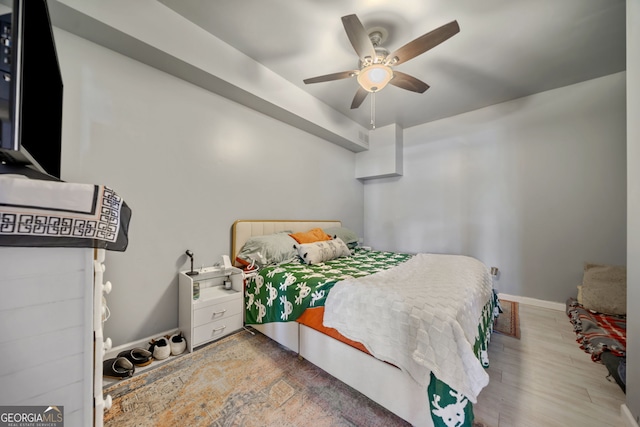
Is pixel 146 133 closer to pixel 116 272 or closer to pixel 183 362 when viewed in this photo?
pixel 116 272

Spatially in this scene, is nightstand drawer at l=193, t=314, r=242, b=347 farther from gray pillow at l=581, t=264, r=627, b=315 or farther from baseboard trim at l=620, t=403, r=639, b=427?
gray pillow at l=581, t=264, r=627, b=315

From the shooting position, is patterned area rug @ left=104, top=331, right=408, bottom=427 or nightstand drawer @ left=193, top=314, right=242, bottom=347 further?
nightstand drawer @ left=193, top=314, right=242, bottom=347

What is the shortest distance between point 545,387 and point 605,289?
1.66 metres

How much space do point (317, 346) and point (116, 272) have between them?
67.1 inches

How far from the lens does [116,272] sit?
178 centimetres

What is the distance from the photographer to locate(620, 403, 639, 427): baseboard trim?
116 centimetres

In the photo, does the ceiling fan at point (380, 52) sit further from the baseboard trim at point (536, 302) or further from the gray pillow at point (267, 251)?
the baseboard trim at point (536, 302)

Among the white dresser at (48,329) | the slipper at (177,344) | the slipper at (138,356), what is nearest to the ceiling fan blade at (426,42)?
the white dresser at (48,329)

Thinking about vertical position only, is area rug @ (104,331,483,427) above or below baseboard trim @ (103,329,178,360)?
below

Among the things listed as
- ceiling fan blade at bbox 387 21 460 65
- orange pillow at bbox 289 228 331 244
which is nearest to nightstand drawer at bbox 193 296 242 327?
orange pillow at bbox 289 228 331 244

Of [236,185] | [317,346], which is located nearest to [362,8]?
[236,185]

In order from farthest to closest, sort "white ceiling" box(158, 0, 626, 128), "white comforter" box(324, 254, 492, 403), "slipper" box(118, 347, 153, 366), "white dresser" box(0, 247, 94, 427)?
"white ceiling" box(158, 0, 626, 128) → "slipper" box(118, 347, 153, 366) → "white comforter" box(324, 254, 492, 403) → "white dresser" box(0, 247, 94, 427)

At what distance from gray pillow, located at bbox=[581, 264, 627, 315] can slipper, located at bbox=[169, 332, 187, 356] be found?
4037mm

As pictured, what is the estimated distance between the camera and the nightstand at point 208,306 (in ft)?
6.19
